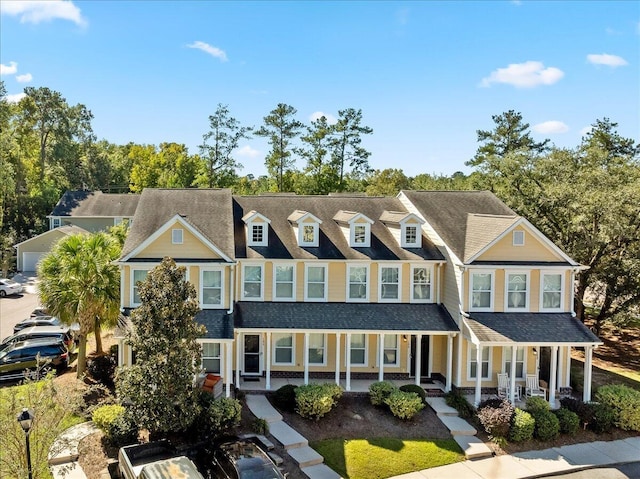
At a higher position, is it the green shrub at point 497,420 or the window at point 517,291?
the window at point 517,291

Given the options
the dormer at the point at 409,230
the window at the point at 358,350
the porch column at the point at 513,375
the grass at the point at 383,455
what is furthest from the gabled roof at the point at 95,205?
the porch column at the point at 513,375

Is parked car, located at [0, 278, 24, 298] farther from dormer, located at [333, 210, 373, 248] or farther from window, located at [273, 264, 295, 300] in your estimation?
dormer, located at [333, 210, 373, 248]

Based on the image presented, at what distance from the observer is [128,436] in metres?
15.6

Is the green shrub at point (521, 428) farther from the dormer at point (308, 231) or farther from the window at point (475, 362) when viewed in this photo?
the dormer at point (308, 231)

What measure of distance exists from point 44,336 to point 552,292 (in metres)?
25.1

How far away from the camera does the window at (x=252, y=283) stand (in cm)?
2227

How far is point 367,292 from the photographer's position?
22625mm

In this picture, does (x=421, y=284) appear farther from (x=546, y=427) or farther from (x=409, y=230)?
(x=546, y=427)

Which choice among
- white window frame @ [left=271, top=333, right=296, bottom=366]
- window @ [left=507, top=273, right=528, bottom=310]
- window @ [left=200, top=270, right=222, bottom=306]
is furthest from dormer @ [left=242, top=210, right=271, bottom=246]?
window @ [left=507, top=273, right=528, bottom=310]

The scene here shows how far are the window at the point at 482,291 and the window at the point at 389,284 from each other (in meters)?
3.46

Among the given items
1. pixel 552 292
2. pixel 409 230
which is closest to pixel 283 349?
pixel 409 230

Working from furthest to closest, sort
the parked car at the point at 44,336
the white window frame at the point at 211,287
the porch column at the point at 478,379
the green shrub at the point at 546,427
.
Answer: the parked car at the point at 44,336 < the white window frame at the point at 211,287 < the porch column at the point at 478,379 < the green shrub at the point at 546,427

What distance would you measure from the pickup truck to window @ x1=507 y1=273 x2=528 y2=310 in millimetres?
15545

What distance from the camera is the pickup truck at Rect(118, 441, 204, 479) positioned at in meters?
12.2
